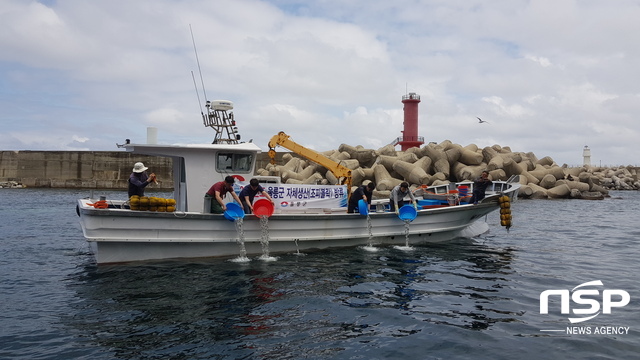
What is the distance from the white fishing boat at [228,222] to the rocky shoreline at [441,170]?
1612 cm

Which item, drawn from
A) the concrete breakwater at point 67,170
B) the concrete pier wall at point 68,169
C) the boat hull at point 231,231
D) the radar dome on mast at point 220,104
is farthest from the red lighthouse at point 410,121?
the radar dome on mast at point 220,104

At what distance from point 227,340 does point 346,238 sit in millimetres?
6833

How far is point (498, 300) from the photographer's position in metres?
9.22

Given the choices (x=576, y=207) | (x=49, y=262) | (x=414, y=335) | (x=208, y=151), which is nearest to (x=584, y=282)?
(x=414, y=335)

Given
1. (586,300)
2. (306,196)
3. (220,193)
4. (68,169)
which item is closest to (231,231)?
(220,193)

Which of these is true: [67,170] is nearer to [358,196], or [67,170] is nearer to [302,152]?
[302,152]

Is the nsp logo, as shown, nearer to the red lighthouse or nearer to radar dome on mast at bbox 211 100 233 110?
radar dome on mast at bbox 211 100 233 110

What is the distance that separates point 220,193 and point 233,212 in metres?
0.66

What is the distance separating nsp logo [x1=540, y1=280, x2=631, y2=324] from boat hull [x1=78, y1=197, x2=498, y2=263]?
5040 millimetres

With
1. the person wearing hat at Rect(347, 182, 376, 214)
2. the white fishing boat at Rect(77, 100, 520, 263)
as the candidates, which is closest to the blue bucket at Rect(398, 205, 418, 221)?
the white fishing boat at Rect(77, 100, 520, 263)

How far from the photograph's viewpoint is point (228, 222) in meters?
11.8

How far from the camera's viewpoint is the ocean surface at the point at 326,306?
675 centimetres

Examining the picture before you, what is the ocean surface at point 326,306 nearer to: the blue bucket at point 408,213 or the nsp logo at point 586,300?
the nsp logo at point 586,300

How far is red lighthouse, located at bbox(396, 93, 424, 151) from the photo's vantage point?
170 feet
